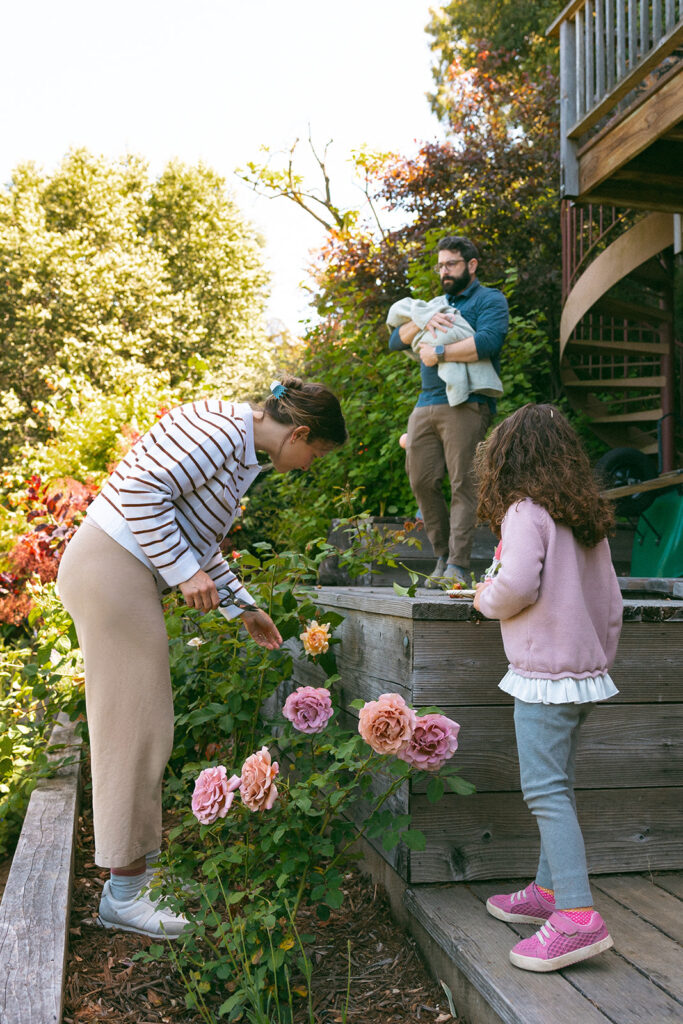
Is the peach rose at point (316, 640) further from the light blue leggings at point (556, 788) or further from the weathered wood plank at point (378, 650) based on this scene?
the light blue leggings at point (556, 788)

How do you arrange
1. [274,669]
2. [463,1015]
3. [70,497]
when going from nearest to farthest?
[463,1015] → [274,669] → [70,497]

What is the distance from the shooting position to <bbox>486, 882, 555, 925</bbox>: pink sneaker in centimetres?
185

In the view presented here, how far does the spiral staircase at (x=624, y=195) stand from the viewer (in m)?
4.70

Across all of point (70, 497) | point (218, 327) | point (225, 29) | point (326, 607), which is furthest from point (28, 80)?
point (326, 607)

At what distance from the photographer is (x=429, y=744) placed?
5.87ft

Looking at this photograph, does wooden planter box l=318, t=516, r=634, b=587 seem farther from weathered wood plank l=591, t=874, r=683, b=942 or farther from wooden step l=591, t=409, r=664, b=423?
weathered wood plank l=591, t=874, r=683, b=942

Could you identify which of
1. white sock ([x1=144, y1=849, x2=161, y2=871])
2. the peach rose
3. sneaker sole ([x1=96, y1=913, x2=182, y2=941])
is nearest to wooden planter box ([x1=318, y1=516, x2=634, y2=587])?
the peach rose

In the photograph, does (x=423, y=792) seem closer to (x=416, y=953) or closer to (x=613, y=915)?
(x=416, y=953)

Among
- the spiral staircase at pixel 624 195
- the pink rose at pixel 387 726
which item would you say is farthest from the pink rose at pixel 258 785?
the spiral staircase at pixel 624 195

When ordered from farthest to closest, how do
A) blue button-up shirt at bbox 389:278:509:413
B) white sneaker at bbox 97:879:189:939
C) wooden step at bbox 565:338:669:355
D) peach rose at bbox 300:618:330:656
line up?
1. wooden step at bbox 565:338:669:355
2. blue button-up shirt at bbox 389:278:509:413
3. peach rose at bbox 300:618:330:656
4. white sneaker at bbox 97:879:189:939

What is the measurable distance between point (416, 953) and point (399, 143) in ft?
30.2

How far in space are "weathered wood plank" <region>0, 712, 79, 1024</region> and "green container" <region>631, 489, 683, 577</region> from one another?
344cm

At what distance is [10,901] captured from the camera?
2.04 metres

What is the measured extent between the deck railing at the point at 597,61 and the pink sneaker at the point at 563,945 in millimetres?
4566
